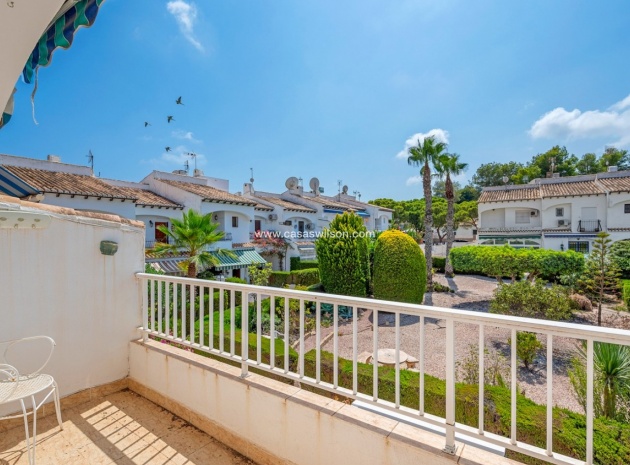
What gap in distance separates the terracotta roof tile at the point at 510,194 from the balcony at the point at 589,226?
15.2 feet

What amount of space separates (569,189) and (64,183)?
141 ft

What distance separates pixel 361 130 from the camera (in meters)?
19.3

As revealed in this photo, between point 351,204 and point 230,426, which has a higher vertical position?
point 351,204

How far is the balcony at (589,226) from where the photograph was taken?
29.5m

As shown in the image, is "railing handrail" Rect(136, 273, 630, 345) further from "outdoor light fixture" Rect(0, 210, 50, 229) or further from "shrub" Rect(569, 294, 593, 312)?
"shrub" Rect(569, 294, 593, 312)

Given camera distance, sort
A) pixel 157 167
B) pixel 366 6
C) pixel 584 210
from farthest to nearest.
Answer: pixel 584 210 → pixel 157 167 → pixel 366 6

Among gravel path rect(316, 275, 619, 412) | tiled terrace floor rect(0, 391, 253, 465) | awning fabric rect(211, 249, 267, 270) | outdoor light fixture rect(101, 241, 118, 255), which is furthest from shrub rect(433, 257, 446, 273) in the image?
outdoor light fixture rect(101, 241, 118, 255)

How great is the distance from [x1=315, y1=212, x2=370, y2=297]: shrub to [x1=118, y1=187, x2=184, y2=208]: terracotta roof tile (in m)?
12.6

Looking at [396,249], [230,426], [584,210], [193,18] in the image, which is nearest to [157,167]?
[193,18]

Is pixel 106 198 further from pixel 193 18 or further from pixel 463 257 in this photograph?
pixel 463 257

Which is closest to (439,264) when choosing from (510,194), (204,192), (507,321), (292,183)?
(510,194)

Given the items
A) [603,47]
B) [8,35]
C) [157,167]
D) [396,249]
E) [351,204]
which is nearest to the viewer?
[8,35]

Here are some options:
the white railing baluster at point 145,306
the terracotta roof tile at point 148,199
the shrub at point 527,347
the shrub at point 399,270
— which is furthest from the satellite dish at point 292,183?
the white railing baluster at point 145,306

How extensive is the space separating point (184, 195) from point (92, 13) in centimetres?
2206
